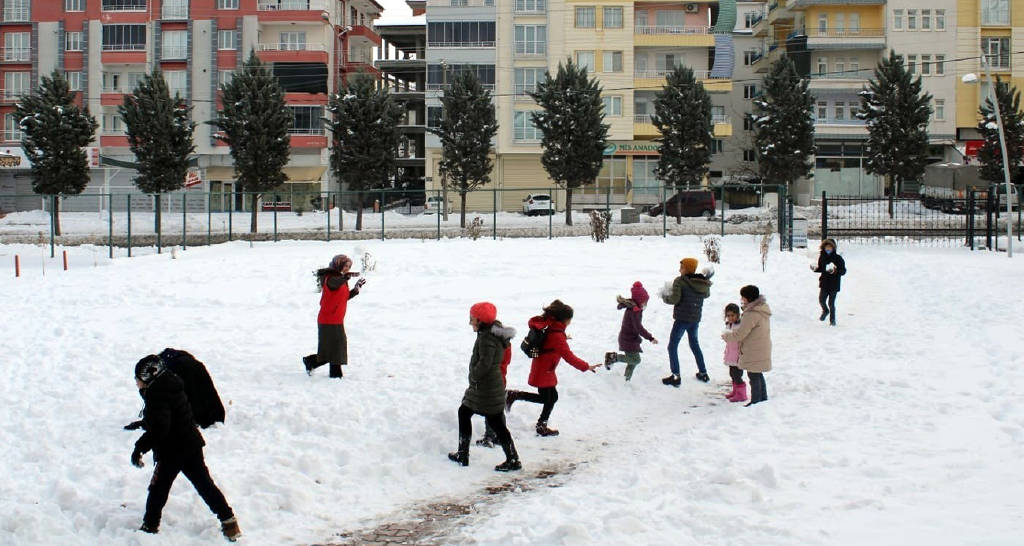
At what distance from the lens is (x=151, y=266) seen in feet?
79.7

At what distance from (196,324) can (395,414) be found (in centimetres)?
665

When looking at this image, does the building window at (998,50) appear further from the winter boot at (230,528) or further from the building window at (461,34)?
the winter boot at (230,528)

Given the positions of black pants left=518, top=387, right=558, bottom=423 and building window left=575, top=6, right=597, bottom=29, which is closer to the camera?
black pants left=518, top=387, right=558, bottom=423

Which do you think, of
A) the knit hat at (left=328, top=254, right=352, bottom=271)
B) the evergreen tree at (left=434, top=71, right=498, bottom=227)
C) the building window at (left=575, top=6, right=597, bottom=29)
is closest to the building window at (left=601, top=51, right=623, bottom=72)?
the building window at (left=575, top=6, right=597, bottom=29)

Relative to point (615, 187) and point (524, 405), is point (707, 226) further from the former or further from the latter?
point (524, 405)

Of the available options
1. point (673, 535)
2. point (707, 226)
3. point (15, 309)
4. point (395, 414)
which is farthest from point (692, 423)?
point (707, 226)

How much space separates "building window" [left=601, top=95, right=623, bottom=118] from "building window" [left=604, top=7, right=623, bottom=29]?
14.3 ft

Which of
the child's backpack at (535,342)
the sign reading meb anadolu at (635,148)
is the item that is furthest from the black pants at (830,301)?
the sign reading meb anadolu at (635,148)

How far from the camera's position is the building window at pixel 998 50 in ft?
207

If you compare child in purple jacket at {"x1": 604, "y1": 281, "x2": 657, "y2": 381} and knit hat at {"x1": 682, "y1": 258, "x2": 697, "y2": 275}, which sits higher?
knit hat at {"x1": 682, "y1": 258, "x2": 697, "y2": 275}

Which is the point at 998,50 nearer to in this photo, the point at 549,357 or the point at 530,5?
the point at 530,5

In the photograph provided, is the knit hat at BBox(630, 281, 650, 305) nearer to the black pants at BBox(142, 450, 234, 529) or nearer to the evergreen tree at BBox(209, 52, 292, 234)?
the black pants at BBox(142, 450, 234, 529)

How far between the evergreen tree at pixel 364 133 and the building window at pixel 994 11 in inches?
1520

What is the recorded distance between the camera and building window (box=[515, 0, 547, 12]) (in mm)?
62625
